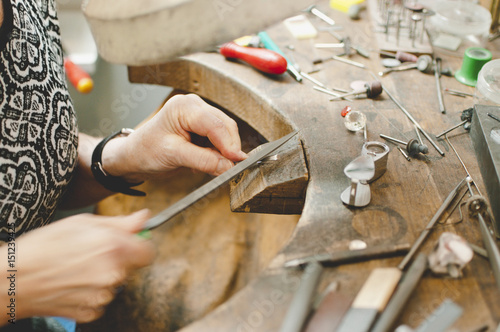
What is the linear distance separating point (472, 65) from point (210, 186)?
2.86ft

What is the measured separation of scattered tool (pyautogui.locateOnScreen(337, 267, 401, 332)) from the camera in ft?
1.99

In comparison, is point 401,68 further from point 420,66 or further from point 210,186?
point 210,186

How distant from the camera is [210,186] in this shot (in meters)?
0.83

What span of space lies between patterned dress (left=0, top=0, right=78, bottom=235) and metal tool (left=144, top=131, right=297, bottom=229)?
372mm

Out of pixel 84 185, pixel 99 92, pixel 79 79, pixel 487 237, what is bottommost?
pixel 99 92

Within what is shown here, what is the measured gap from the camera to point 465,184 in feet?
2.92

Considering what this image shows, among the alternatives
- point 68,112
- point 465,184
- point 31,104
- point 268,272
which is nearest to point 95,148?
point 68,112

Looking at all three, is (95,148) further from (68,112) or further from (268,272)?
(268,272)

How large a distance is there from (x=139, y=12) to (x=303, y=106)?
2.16 feet

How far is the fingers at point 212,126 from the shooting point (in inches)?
38.2

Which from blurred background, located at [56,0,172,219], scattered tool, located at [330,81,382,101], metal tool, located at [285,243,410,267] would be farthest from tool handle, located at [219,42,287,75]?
blurred background, located at [56,0,172,219]

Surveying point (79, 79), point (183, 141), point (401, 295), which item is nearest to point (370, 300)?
point (401, 295)

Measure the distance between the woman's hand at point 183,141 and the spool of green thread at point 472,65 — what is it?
0.72m

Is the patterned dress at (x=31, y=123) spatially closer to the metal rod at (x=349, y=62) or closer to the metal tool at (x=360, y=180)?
the metal tool at (x=360, y=180)
